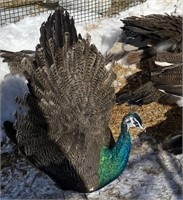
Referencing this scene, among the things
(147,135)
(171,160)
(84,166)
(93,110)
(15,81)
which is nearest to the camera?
(84,166)

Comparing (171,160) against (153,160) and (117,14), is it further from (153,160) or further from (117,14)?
(117,14)

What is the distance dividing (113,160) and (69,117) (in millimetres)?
485

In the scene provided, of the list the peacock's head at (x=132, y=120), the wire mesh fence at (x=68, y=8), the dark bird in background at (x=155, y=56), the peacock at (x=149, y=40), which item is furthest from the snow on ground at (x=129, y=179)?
the wire mesh fence at (x=68, y=8)

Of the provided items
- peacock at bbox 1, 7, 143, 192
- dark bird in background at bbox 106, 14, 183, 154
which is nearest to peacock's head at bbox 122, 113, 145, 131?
peacock at bbox 1, 7, 143, 192

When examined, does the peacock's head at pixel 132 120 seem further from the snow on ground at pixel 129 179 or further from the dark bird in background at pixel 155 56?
the dark bird in background at pixel 155 56

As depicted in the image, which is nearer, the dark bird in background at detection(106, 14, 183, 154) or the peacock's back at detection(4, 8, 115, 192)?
the peacock's back at detection(4, 8, 115, 192)

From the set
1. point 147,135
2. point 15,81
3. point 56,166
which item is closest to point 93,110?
point 56,166

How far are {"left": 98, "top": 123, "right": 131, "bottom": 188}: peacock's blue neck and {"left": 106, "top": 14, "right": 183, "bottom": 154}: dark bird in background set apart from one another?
2.27 feet

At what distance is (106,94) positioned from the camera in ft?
14.7

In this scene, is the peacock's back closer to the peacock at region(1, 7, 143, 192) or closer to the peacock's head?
the peacock at region(1, 7, 143, 192)

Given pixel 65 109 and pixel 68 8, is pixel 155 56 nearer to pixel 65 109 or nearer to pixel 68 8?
pixel 65 109

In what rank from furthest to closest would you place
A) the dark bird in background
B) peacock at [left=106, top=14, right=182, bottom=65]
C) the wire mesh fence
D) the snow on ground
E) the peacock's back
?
the wire mesh fence, peacock at [left=106, top=14, right=182, bottom=65], the dark bird in background, the snow on ground, the peacock's back

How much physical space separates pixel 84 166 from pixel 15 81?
69.3 inches

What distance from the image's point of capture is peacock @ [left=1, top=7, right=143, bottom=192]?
4043 mm
